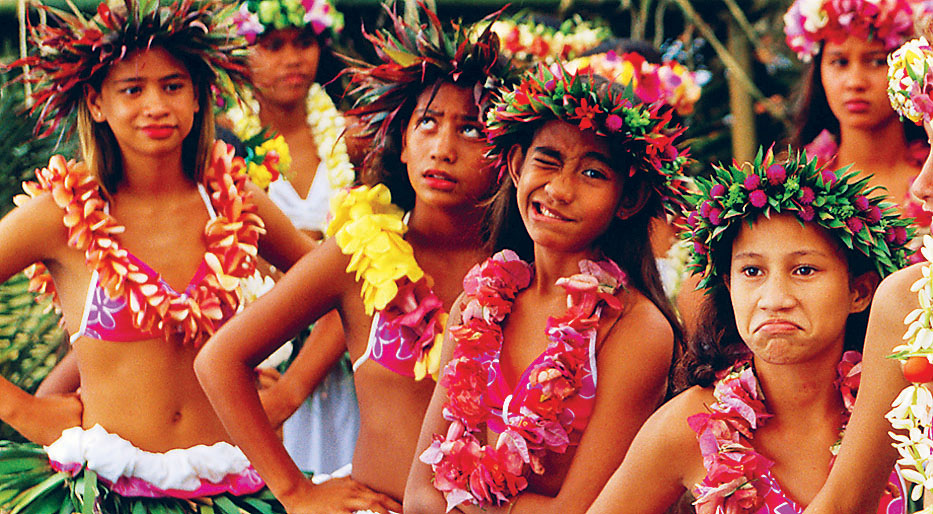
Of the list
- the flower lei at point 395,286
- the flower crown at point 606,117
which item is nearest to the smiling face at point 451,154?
the flower lei at point 395,286

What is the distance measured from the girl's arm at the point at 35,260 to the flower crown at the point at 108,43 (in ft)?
0.78

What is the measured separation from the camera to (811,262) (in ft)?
7.44

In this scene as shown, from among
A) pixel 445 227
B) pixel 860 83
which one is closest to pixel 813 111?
pixel 860 83

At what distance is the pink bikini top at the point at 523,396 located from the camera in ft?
8.37

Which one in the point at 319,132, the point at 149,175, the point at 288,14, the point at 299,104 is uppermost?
the point at 288,14

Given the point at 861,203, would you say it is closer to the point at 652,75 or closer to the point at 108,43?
the point at 108,43

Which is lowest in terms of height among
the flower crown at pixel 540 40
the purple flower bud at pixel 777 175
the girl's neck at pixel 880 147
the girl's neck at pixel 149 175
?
the purple flower bud at pixel 777 175

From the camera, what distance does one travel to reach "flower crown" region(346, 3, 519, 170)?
9.69 ft

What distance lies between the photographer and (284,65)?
498 centimetres

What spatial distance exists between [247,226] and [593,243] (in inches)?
45.3

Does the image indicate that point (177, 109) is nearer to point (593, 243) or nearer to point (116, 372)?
point (116, 372)

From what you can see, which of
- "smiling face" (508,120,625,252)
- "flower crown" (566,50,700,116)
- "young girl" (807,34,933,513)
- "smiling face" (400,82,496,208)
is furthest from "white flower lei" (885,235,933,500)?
"flower crown" (566,50,700,116)

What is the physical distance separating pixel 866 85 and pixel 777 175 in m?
→ 1.80

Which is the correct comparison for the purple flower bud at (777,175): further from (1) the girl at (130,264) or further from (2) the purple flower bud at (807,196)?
(1) the girl at (130,264)
